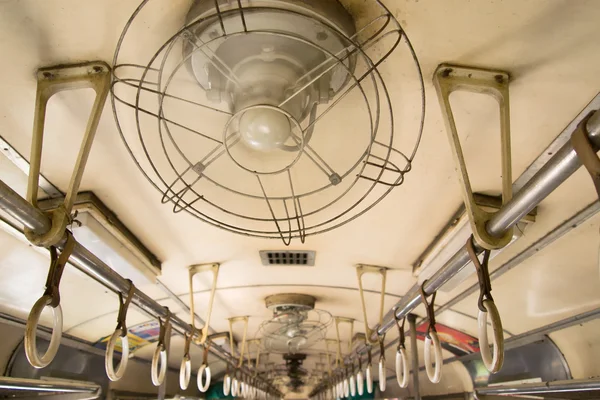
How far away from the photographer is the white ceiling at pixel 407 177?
5.33ft

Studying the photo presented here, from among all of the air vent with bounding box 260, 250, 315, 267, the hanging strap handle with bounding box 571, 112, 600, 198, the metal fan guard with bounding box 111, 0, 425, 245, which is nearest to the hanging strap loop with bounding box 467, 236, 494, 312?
the metal fan guard with bounding box 111, 0, 425, 245

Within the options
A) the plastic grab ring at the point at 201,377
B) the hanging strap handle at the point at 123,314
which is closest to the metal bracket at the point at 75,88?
the hanging strap handle at the point at 123,314

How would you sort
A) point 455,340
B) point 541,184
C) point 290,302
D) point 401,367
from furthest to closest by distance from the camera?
1. point 455,340
2. point 290,302
3. point 401,367
4. point 541,184

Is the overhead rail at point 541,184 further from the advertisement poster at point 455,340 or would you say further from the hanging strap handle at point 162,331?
the advertisement poster at point 455,340

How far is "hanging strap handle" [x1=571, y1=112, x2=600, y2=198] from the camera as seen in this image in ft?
3.46

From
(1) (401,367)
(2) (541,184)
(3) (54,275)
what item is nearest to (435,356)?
(1) (401,367)

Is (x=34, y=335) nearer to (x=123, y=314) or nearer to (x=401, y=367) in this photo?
(x=123, y=314)

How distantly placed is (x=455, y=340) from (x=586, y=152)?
17.5 ft

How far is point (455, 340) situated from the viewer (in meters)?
5.79

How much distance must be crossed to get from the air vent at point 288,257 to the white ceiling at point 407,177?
0.35 feet

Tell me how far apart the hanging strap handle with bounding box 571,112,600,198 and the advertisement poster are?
4.63 meters

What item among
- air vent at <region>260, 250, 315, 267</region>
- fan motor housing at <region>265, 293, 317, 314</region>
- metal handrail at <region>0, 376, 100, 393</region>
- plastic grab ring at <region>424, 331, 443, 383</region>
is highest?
air vent at <region>260, 250, 315, 267</region>

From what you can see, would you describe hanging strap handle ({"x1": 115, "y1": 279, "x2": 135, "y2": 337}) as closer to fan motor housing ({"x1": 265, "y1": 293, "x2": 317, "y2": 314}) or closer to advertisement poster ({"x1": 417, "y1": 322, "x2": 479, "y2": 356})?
fan motor housing ({"x1": 265, "y1": 293, "x2": 317, "y2": 314})

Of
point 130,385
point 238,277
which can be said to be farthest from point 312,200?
point 130,385
